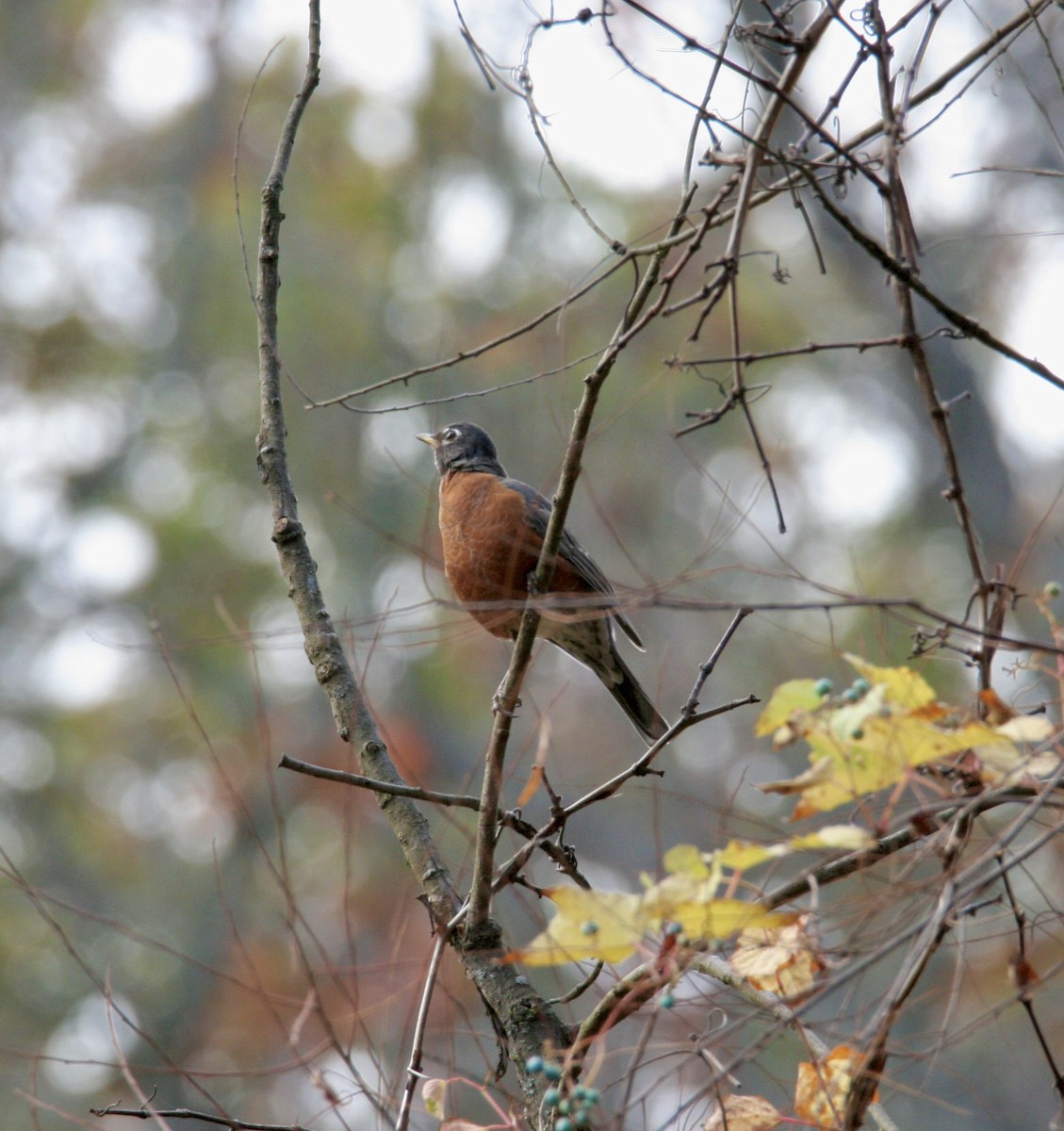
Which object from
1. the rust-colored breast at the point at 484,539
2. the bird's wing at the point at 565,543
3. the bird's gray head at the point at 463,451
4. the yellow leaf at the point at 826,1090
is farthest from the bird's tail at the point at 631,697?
the yellow leaf at the point at 826,1090

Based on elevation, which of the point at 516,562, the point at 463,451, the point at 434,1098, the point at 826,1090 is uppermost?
the point at 463,451

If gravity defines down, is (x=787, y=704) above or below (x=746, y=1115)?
above

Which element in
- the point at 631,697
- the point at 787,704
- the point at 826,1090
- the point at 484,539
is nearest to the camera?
the point at 787,704

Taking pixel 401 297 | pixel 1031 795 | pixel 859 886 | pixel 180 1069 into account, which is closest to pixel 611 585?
pixel 859 886

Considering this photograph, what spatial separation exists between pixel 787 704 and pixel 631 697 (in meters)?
2.99

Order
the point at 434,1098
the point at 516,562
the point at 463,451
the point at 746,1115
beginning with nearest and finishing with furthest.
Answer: the point at 746,1115 → the point at 434,1098 → the point at 516,562 → the point at 463,451

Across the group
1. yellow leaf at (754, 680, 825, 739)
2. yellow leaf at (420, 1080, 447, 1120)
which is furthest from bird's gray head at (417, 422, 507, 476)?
yellow leaf at (754, 680, 825, 739)

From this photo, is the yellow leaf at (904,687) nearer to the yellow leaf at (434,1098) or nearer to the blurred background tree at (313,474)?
the yellow leaf at (434,1098)

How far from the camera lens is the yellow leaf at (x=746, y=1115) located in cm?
173

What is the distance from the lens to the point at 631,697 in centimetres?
441

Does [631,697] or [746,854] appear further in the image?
[631,697]

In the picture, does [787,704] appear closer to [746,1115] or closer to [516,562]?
[746,1115]

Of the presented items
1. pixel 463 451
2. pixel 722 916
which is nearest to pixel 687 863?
pixel 722 916

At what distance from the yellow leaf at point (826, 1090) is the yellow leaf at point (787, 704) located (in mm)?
462
